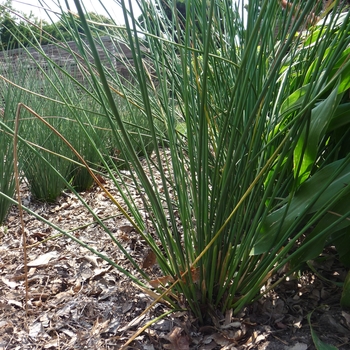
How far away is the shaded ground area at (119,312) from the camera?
0.88m

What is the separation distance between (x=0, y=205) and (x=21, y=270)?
0.38 m

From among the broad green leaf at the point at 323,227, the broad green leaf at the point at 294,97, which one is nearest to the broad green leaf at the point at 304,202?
the broad green leaf at the point at 323,227

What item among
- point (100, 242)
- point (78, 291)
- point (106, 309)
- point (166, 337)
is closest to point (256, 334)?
point (166, 337)

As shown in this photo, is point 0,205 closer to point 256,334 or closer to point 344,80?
point 256,334

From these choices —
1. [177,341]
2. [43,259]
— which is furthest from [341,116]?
[43,259]

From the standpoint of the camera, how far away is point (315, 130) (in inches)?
28.9

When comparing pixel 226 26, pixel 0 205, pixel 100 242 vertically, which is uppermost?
pixel 226 26

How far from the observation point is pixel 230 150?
66 centimetres

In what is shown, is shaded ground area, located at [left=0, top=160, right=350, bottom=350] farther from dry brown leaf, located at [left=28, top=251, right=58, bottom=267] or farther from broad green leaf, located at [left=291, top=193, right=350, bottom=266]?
broad green leaf, located at [left=291, top=193, right=350, bottom=266]

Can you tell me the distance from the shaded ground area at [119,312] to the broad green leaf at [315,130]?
10.3 inches

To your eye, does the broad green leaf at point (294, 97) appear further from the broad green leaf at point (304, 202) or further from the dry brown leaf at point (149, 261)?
the dry brown leaf at point (149, 261)

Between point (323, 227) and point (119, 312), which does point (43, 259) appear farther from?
point (323, 227)

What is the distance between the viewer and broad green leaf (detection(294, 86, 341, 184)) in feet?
2.24

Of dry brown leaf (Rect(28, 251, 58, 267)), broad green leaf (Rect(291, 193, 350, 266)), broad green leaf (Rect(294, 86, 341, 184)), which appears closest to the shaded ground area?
dry brown leaf (Rect(28, 251, 58, 267))
